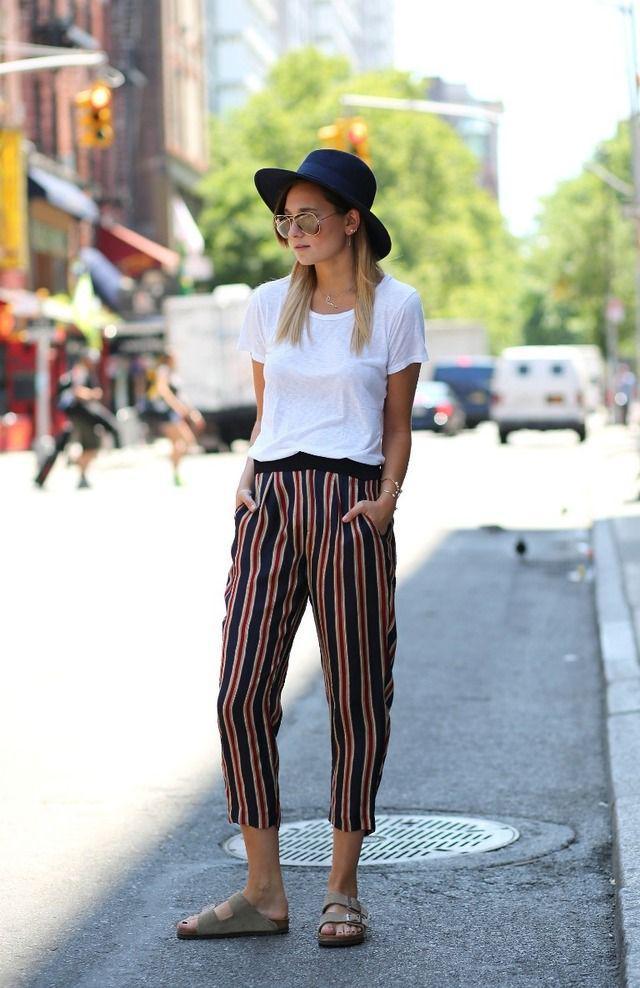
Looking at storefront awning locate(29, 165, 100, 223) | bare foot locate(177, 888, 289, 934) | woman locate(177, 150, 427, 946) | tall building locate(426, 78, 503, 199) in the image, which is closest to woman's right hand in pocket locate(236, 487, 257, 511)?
woman locate(177, 150, 427, 946)

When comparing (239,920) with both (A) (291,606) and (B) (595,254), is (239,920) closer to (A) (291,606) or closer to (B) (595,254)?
(A) (291,606)

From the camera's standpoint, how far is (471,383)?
2151 inches

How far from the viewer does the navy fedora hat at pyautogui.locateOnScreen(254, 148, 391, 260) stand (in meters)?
4.63

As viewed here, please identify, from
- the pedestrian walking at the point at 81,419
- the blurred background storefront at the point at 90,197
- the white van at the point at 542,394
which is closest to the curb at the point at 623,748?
the pedestrian walking at the point at 81,419

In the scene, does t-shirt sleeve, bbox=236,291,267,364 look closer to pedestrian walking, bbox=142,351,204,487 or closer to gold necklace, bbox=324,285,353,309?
gold necklace, bbox=324,285,353,309

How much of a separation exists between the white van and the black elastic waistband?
3404 centimetres

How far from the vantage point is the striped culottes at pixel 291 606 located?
15.1ft

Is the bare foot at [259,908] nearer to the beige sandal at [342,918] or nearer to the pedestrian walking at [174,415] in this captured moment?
the beige sandal at [342,918]

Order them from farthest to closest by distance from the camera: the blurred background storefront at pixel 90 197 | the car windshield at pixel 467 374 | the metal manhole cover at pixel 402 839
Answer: the car windshield at pixel 467 374 < the blurred background storefront at pixel 90 197 < the metal manhole cover at pixel 402 839

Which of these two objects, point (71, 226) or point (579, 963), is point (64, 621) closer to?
point (579, 963)

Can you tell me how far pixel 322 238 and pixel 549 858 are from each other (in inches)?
78.4

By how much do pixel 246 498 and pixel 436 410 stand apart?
4299 centimetres

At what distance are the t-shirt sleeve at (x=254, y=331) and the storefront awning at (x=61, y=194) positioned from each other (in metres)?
35.2

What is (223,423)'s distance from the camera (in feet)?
123
